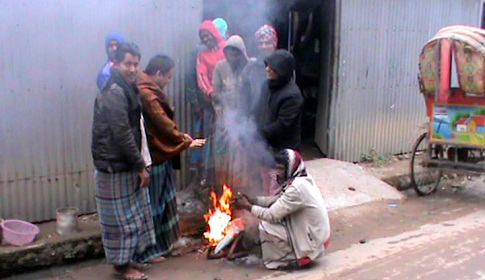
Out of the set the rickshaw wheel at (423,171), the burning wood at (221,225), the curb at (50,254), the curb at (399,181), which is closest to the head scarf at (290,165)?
the burning wood at (221,225)

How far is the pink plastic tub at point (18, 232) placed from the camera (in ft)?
16.6

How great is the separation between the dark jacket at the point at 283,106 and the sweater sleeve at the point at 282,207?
31.1 inches

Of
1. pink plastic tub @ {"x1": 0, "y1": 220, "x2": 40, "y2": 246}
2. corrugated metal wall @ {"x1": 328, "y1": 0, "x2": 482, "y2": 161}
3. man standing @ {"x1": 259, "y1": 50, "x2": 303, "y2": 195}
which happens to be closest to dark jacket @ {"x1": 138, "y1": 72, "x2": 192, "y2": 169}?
man standing @ {"x1": 259, "y1": 50, "x2": 303, "y2": 195}

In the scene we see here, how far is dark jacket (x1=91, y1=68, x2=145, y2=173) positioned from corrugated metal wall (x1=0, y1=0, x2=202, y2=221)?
1.30 meters

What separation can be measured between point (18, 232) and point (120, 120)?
1.65 meters

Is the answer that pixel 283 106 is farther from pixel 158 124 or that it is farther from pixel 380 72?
pixel 380 72

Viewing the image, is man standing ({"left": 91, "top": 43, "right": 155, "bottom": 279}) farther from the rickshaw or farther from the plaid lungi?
the rickshaw

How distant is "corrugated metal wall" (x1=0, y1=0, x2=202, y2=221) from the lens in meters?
5.43

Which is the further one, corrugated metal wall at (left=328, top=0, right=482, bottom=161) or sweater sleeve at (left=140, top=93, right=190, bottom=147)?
corrugated metal wall at (left=328, top=0, right=482, bottom=161)

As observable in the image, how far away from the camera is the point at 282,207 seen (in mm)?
4941

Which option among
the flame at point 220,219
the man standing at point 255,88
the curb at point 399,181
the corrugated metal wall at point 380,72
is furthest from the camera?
the corrugated metal wall at point 380,72

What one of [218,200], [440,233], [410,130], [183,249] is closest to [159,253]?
[183,249]

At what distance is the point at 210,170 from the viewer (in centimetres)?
650

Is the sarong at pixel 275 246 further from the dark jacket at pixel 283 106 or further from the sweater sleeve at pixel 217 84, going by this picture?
the sweater sleeve at pixel 217 84
